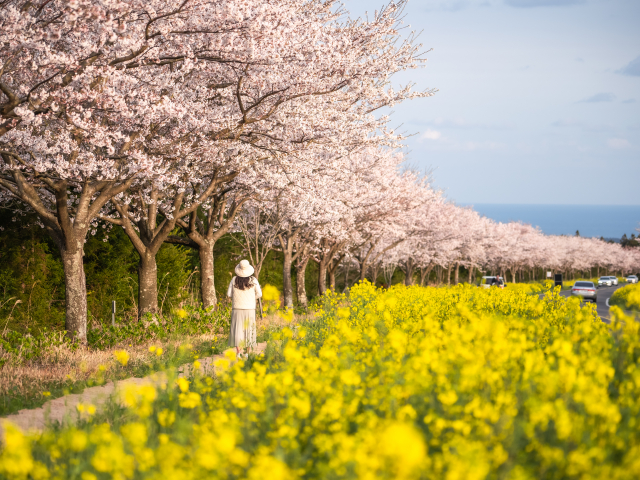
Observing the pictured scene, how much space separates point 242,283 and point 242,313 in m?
0.49

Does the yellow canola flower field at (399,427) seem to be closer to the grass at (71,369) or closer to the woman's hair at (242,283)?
the grass at (71,369)

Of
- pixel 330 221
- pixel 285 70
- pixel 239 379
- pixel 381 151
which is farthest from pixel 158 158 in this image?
pixel 381 151

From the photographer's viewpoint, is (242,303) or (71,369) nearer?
(71,369)

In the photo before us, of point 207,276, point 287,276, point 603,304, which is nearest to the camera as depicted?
point 207,276

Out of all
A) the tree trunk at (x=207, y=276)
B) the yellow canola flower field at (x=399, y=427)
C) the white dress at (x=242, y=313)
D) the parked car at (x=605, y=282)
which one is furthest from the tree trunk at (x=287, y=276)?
the parked car at (x=605, y=282)

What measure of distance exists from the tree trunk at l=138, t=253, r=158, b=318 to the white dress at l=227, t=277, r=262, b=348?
12.3 feet

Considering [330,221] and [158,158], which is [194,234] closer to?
[158,158]

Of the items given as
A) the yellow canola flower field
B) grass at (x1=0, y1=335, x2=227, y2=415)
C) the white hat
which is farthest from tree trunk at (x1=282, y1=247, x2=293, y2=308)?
the yellow canola flower field

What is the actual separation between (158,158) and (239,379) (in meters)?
5.98

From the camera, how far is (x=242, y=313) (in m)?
9.13

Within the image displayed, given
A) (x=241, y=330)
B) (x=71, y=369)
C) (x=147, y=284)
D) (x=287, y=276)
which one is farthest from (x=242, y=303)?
(x=287, y=276)

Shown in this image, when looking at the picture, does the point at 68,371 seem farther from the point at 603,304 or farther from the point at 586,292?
the point at 586,292

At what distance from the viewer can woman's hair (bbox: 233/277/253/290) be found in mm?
9070

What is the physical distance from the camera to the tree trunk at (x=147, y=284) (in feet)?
39.9
